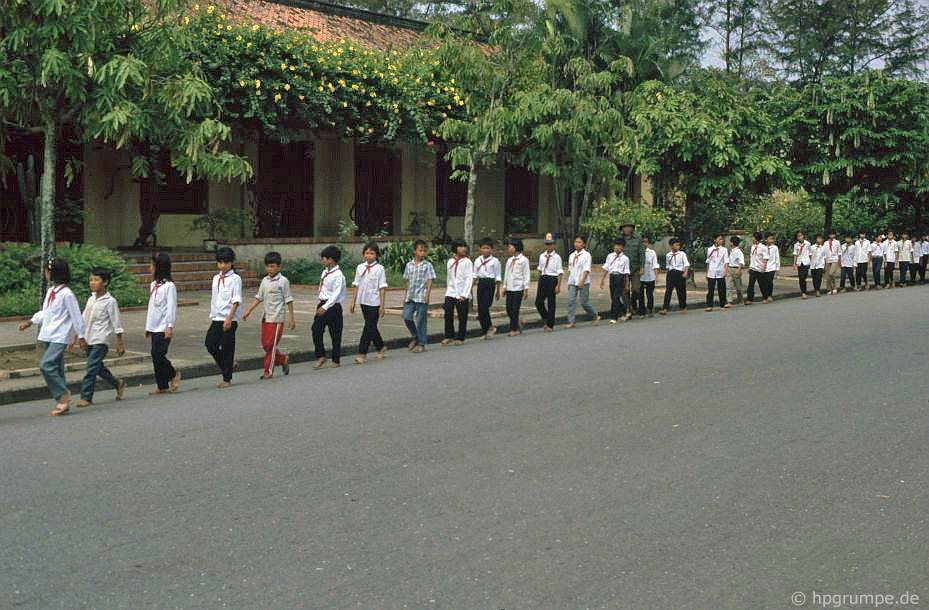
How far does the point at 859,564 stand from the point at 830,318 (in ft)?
46.9

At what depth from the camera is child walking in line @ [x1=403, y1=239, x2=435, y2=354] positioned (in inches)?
566

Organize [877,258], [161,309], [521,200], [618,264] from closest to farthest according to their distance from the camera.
A: [161,309] < [618,264] < [877,258] < [521,200]

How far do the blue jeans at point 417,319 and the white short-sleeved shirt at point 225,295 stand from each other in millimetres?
3655

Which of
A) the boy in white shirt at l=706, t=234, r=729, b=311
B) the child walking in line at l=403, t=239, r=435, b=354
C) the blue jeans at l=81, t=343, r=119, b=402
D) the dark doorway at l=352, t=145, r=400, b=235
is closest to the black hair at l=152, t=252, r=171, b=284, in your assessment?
the blue jeans at l=81, t=343, r=119, b=402

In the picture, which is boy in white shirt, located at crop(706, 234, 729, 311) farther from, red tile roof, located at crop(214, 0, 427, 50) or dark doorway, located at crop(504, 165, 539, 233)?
dark doorway, located at crop(504, 165, 539, 233)

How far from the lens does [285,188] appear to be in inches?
1085

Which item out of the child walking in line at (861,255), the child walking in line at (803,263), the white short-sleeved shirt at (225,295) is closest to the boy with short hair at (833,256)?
the child walking in line at (803,263)

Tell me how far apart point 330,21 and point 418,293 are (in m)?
15.4

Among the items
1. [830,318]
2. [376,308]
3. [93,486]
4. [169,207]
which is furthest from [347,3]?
[93,486]

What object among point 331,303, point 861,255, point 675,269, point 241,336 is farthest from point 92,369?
point 861,255

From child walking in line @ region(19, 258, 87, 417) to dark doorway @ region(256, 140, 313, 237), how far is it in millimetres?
16680

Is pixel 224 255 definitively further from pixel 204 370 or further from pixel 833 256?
pixel 833 256

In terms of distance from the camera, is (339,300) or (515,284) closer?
(339,300)

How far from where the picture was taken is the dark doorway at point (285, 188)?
2680 centimetres
